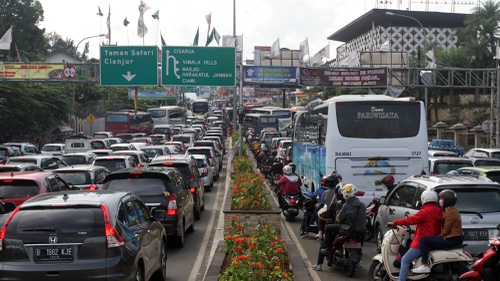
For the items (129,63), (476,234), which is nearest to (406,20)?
(129,63)

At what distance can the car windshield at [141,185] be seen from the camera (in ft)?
46.3

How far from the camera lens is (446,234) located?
943 cm

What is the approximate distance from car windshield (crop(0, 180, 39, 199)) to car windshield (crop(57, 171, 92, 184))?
4956 millimetres

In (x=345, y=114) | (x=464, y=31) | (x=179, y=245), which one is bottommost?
(x=179, y=245)

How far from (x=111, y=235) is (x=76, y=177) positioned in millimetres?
12041

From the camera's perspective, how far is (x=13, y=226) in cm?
823

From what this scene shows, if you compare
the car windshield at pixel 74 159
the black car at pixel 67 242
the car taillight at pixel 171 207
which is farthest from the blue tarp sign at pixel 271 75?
the black car at pixel 67 242

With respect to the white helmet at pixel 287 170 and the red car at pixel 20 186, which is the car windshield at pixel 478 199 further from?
the red car at pixel 20 186

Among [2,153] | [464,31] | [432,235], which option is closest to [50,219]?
[432,235]

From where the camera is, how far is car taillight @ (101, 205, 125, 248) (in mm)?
8227

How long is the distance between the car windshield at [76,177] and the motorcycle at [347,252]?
9345mm

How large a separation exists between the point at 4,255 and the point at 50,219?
0.62 metres

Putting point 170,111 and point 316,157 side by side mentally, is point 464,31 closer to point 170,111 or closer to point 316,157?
point 170,111

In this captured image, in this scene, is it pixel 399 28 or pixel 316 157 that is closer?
pixel 316 157
